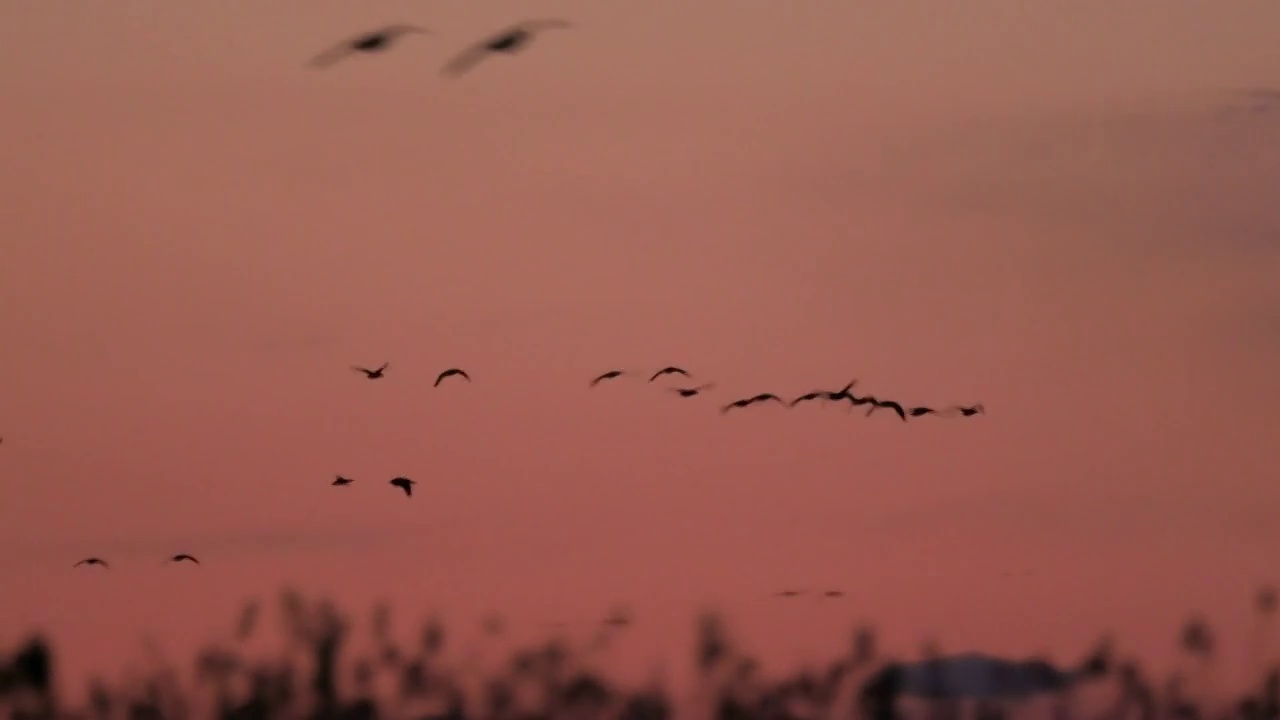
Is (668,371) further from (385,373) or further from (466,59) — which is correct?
(466,59)

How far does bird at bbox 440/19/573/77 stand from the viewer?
1.83m

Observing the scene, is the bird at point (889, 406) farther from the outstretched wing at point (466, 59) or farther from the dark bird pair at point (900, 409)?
the outstretched wing at point (466, 59)

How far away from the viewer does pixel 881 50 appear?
1860 mm

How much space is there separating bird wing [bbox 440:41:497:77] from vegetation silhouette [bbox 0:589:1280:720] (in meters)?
0.64

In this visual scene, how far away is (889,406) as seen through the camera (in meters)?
1.82

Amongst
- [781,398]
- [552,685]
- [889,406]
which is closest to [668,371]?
[781,398]

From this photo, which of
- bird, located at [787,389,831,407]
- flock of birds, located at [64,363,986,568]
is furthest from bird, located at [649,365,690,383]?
bird, located at [787,389,831,407]

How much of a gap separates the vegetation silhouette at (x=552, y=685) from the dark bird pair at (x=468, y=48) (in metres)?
0.65

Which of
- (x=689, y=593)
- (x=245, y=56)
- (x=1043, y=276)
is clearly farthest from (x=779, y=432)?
(x=245, y=56)

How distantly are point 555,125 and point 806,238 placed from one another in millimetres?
331

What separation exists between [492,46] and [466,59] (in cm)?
3

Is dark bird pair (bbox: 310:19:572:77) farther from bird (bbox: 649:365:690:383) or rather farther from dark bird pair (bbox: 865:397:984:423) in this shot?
dark bird pair (bbox: 865:397:984:423)

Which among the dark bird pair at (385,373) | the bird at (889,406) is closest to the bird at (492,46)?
the dark bird pair at (385,373)

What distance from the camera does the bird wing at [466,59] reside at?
1.83 metres
